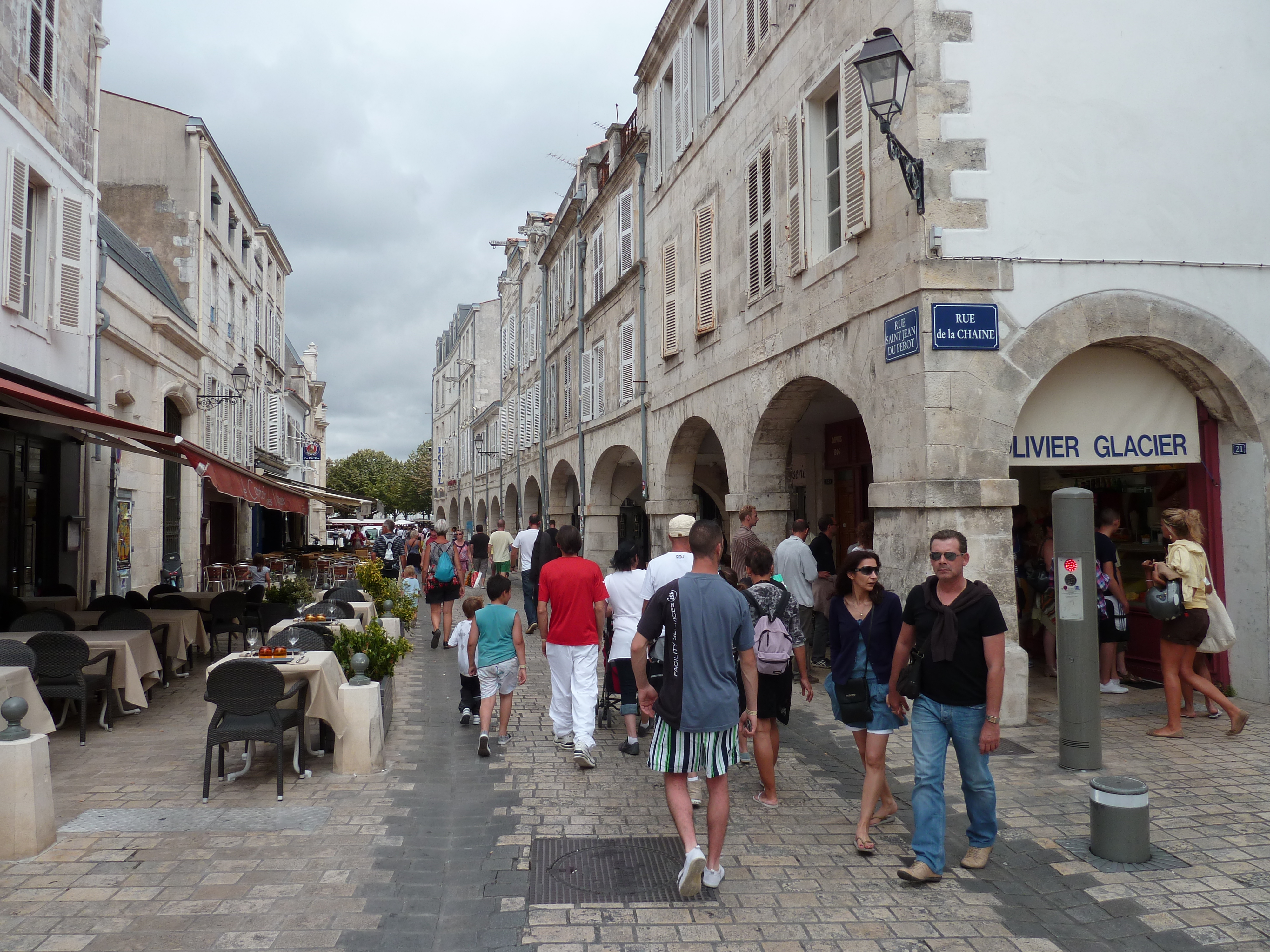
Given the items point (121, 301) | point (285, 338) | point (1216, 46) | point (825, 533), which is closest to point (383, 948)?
point (825, 533)

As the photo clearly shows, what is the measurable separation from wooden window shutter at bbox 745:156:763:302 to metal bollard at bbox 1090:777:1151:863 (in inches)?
292

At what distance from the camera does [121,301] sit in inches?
522

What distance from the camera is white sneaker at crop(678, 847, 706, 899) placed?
157 inches

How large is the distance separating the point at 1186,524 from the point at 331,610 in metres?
7.92

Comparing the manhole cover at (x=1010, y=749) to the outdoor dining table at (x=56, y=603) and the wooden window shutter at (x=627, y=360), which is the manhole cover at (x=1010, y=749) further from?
the wooden window shutter at (x=627, y=360)

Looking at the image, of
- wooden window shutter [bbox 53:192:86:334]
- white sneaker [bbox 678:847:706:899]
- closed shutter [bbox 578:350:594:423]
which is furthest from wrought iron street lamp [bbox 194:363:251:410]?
white sneaker [bbox 678:847:706:899]

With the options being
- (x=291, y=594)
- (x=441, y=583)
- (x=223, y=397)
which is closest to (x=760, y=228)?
(x=441, y=583)

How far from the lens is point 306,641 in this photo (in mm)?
7023

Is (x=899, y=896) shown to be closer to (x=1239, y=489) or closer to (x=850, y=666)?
(x=850, y=666)

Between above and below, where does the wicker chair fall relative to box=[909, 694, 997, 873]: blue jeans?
above

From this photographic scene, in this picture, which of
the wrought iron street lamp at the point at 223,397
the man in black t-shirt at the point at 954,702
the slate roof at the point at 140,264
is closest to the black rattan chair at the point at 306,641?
the man in black t-shirt at the point at 954,702

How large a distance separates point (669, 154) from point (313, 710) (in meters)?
11.2

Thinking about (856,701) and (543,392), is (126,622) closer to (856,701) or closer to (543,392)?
(856,701)

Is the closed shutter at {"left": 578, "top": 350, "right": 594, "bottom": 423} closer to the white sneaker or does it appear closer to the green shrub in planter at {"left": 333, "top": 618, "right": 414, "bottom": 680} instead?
the green shrub in planter at {"left": 333, "top": 618, "right": 414, "bottom": 680}
